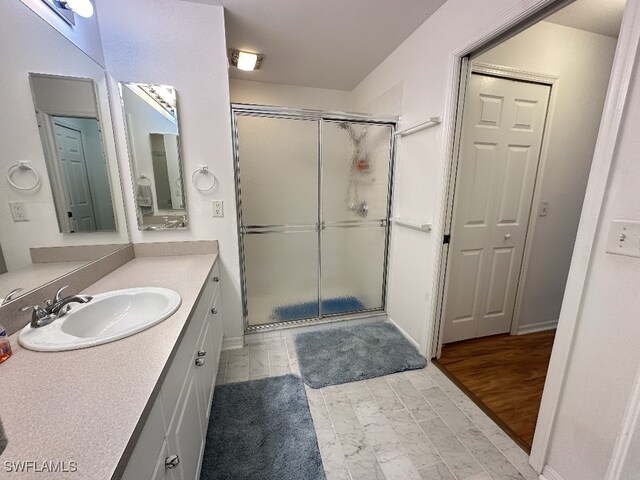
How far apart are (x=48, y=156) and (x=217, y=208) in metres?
0.89

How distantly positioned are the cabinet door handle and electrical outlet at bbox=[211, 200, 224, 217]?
1.43m

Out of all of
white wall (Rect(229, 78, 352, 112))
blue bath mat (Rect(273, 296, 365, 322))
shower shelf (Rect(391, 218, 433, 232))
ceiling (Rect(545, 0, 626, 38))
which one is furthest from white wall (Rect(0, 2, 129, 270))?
ceiling (Rect(545, 0, 626, 38))

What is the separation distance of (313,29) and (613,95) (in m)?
1.78

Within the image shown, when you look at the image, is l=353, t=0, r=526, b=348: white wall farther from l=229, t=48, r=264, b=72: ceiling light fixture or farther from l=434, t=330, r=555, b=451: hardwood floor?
l=229, t=48, r=264, b=72: ceiling light fixture

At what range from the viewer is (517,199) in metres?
2.06

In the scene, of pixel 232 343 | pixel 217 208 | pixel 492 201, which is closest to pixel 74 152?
pixel 217 208

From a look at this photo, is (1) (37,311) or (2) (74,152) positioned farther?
(2) (74,152)

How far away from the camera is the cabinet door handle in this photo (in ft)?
2.37

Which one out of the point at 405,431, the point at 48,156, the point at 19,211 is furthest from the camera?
the point at 405,431

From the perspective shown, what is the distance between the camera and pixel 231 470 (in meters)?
1.19

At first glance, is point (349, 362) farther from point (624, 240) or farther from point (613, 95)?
point (613, 95)

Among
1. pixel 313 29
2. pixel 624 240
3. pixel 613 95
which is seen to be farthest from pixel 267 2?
pixel 624 240

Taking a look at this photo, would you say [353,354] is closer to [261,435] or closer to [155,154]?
[261,435]

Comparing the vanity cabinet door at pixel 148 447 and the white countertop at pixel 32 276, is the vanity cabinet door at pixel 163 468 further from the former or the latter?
Result: the white countertop at pixel 32 276
